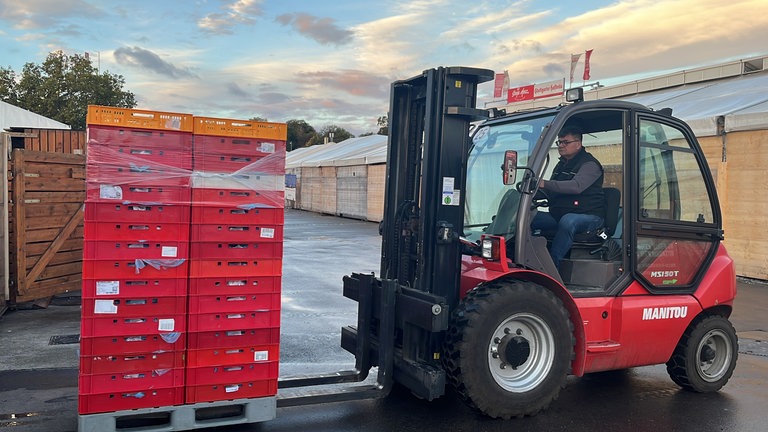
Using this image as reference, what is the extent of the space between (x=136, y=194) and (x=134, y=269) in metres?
0.48

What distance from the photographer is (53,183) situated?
30.2ft

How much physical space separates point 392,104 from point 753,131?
32.6ft

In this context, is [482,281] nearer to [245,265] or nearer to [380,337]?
[380,337]

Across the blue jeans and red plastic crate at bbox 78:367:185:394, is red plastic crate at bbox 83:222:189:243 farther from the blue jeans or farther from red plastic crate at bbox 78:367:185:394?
the blue jeans

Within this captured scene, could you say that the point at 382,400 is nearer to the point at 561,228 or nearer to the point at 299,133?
the point at 561,228

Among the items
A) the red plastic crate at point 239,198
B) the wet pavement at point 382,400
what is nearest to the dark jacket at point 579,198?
the wet pavement at point 382,400

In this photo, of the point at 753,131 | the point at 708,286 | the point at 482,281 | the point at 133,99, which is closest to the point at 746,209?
the point at 753,131

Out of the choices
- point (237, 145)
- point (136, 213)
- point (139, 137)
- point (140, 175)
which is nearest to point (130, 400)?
point (136, 213)

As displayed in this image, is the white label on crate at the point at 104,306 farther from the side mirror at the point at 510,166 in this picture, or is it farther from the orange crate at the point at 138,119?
the side mirror at the point at 510,166

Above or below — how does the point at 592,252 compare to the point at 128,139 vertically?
below

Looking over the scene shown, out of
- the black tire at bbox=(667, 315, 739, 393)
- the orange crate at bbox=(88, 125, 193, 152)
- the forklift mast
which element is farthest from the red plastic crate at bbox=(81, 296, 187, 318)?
the black tire at bbox=(667, 315, 739, 393)

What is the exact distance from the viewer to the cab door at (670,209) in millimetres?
5512

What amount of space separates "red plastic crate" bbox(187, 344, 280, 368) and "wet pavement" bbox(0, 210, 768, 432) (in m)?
0.58

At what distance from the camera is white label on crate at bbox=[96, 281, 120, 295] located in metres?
3.95
